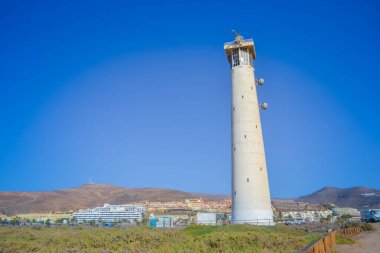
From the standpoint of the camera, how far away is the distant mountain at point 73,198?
142625mm

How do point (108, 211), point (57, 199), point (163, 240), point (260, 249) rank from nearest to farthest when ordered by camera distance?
1. point (260, 249)
2. point (163, 240)
3. point (108, 211)
4. point (57, 199)

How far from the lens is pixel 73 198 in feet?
548

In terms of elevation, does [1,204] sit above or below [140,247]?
above

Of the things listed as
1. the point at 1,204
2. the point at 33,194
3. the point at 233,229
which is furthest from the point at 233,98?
the point at 33,194

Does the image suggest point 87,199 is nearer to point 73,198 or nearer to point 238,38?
point 73,198

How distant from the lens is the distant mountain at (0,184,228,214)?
143 m

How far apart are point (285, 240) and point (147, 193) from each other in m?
163

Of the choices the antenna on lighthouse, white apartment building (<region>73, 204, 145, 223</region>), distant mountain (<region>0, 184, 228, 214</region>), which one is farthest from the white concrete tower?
distant mountain (<region>0, 184, 228, 214</region>)

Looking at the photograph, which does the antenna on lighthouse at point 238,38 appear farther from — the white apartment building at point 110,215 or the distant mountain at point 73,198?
the distant mountain at point 73,198

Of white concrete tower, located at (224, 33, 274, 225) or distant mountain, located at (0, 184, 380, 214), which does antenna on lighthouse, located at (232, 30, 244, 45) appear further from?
distant mountain, located at (0, 184, 380, 214)

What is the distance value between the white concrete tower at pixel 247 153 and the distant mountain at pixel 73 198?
12013 cm

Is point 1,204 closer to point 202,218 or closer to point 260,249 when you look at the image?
point 202,218

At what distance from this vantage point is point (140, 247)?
17844mm

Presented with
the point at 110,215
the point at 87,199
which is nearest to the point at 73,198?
the point at 87,199
